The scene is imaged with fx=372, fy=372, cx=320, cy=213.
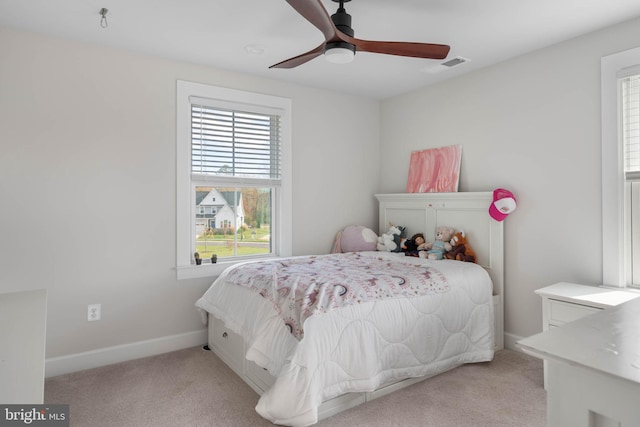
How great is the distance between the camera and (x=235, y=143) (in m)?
3.45

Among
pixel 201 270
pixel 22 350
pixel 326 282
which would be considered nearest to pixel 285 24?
pixel 326 282

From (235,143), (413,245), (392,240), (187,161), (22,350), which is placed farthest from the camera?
(392,240)

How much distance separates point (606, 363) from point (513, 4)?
7.11 ft

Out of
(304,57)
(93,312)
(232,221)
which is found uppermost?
(304,57)

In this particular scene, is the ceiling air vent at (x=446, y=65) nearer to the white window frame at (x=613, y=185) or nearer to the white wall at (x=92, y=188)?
the white window frame at (x=613, y=185)

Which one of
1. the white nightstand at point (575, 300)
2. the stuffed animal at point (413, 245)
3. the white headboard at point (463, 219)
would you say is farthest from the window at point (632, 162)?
the stuffed animal at point (413, 245)

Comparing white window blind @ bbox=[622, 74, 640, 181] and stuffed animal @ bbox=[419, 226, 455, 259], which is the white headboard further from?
white window blind @ bbox=[622, 74, 640, 181]

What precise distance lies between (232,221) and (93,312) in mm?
1313

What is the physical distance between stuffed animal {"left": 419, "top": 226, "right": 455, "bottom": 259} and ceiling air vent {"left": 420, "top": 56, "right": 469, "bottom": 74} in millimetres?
1412

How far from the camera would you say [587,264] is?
263cm

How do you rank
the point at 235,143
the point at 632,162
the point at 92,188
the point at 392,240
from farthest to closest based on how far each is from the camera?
the point at 392,240 → the point at 235,143 → the point at 92,188 → the point at 632,162

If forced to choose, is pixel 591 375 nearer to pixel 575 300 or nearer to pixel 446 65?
pixel 575 300

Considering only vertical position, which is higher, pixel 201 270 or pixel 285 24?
pixel 285 24

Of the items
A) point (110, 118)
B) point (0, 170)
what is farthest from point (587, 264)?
point (0, 170)
